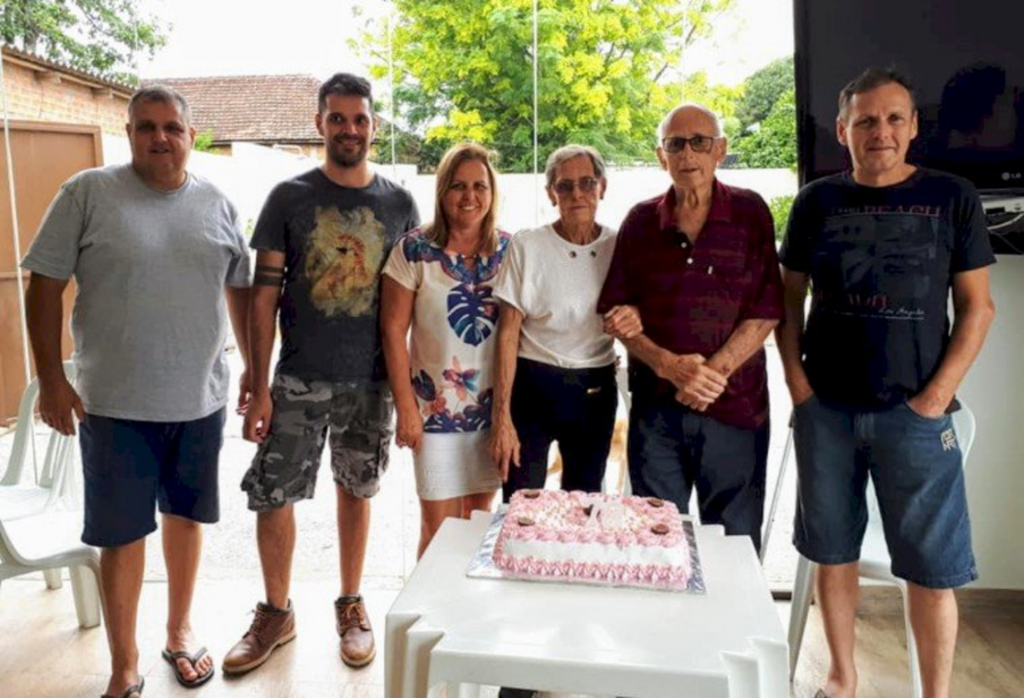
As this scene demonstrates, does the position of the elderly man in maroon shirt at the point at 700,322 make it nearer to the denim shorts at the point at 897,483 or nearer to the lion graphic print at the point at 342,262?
the denim shorts at the point at 897,483

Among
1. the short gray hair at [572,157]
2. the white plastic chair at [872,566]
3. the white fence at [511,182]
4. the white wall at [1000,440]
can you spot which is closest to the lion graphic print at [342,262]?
the white fence at [511,182]

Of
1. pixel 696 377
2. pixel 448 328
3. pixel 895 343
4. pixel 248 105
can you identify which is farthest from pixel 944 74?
pixel 248 105

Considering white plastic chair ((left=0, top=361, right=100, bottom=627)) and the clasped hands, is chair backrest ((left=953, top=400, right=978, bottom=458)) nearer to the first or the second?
the clasped hands

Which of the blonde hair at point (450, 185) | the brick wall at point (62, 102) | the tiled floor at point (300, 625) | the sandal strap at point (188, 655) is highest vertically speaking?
the brick wall at point (62, 102)

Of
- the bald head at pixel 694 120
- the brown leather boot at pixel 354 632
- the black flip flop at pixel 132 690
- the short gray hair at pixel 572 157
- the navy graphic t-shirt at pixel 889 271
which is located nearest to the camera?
the navy graphic t-shirt at pixel 889 271

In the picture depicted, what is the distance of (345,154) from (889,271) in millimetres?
1366

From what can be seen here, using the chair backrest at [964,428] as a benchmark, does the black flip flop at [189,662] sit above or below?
below

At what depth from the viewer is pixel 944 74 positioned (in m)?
2.21

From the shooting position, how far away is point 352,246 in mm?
2150

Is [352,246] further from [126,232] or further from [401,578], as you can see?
[401,578]

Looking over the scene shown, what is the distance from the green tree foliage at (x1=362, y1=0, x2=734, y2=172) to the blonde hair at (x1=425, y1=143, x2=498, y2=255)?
57 cm

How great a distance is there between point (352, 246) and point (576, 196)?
625mm

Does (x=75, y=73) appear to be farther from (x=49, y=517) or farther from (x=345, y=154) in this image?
(x=49, y=517)

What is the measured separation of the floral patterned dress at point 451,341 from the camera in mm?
2023
